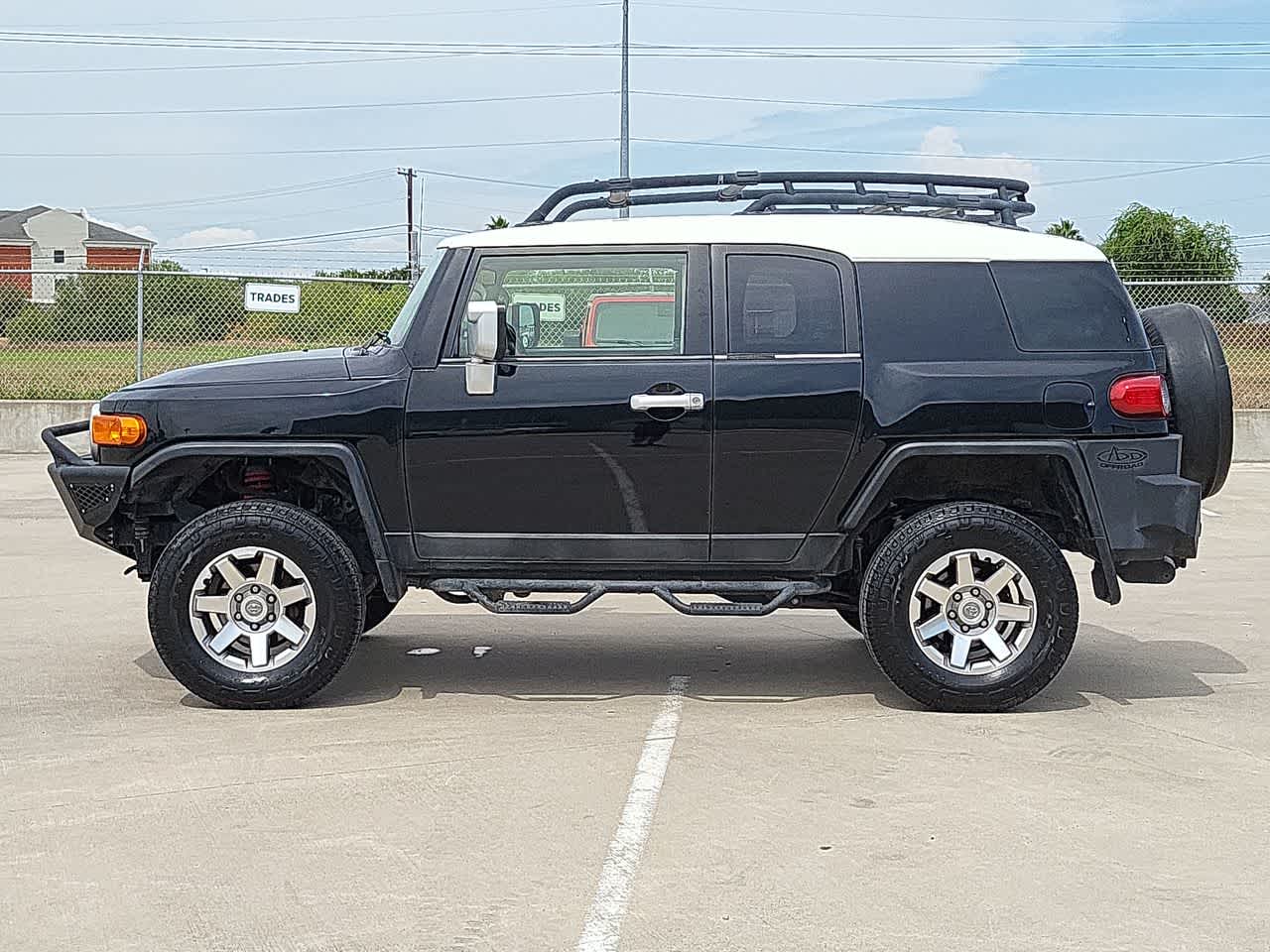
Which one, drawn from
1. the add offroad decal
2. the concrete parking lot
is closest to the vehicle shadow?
the concrete parking lot

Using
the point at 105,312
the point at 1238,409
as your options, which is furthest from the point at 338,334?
the point at 1238,409

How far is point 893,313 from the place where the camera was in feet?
21.1

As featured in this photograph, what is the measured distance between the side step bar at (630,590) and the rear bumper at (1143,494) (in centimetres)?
116

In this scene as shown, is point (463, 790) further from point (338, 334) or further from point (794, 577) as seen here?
point (338, 334)

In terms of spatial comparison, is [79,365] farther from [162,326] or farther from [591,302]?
[591,302]

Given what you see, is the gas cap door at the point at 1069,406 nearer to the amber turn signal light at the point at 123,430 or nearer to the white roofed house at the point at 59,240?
the amber turn signal light at the point at 123,430

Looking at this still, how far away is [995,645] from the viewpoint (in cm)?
643

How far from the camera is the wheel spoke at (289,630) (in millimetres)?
6469

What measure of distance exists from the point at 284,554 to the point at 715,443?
1752 mm

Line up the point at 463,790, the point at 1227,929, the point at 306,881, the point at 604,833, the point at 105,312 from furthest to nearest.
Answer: the point at 105,312, the point at 463,790, the point at 604,833, the point at 306,881, the point at 1227,929

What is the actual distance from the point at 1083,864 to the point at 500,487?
9.11 ft

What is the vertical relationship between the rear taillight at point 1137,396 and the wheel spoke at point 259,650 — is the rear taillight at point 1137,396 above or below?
above

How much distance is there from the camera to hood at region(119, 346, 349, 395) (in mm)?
6500

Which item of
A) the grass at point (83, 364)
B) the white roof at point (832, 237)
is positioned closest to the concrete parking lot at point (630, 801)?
the white roof at point (832, 237)
